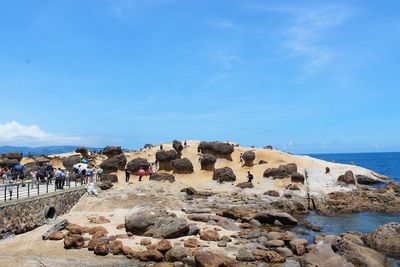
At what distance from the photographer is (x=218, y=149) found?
63.8 meters

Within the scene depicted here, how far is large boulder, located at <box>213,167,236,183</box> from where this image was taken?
184ft

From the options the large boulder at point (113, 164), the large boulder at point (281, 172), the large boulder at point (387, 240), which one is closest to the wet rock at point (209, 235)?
the large boulder at point (387, 240)

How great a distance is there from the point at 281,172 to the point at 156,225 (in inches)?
1120

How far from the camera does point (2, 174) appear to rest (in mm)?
50312

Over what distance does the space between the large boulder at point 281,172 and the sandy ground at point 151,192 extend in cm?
75

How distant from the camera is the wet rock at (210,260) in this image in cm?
2430

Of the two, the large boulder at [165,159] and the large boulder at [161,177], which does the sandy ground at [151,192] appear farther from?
the large boulder at [165,159]

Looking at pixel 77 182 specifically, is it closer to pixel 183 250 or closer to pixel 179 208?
pixel 179 208

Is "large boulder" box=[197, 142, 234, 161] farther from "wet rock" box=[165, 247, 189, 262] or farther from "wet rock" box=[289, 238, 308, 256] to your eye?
"wet rock" box=[165, 247, 189, 262]

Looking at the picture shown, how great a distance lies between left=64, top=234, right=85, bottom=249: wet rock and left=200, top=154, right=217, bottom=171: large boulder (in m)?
32.3

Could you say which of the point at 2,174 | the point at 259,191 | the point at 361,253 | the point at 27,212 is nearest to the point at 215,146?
the point at 259,191

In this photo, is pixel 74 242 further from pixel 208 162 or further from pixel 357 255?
pixel 208 162

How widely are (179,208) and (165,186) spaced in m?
8.21

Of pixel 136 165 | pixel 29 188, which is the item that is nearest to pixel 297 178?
pixel 136 165
